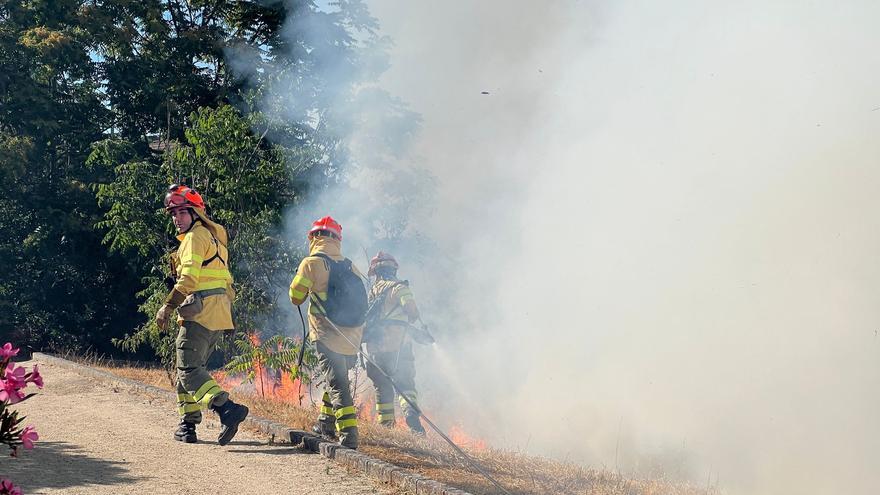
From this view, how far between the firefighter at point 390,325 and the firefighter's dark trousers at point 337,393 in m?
2.20

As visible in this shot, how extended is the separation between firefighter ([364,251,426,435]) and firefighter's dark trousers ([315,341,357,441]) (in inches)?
86.5

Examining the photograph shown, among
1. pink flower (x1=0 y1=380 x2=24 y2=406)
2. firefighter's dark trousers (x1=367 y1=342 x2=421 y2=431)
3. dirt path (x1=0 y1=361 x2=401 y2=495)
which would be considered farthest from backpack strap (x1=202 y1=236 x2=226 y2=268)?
pink flower (x1=0 y1=380 x2=24 y2=406)

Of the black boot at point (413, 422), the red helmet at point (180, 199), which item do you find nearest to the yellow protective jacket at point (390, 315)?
the black boot at point (413, 422)

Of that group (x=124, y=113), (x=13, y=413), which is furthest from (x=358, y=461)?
(x=124, y=113)

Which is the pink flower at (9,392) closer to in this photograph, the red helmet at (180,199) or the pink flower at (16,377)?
the pink flower at (16,377)

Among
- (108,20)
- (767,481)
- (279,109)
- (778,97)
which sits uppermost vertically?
(108,20)

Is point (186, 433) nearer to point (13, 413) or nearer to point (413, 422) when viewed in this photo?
point (413, 422)

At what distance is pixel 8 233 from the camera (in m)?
14.4

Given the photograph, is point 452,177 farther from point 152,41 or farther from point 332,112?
point 152,41

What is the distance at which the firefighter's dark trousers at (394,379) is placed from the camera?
888 cm

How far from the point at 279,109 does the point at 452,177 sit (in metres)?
5.38

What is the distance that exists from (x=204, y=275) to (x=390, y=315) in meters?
3.00

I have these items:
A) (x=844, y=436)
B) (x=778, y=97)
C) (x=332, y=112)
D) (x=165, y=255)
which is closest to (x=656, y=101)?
(x=778, y=97)

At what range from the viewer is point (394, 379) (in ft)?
30.8
